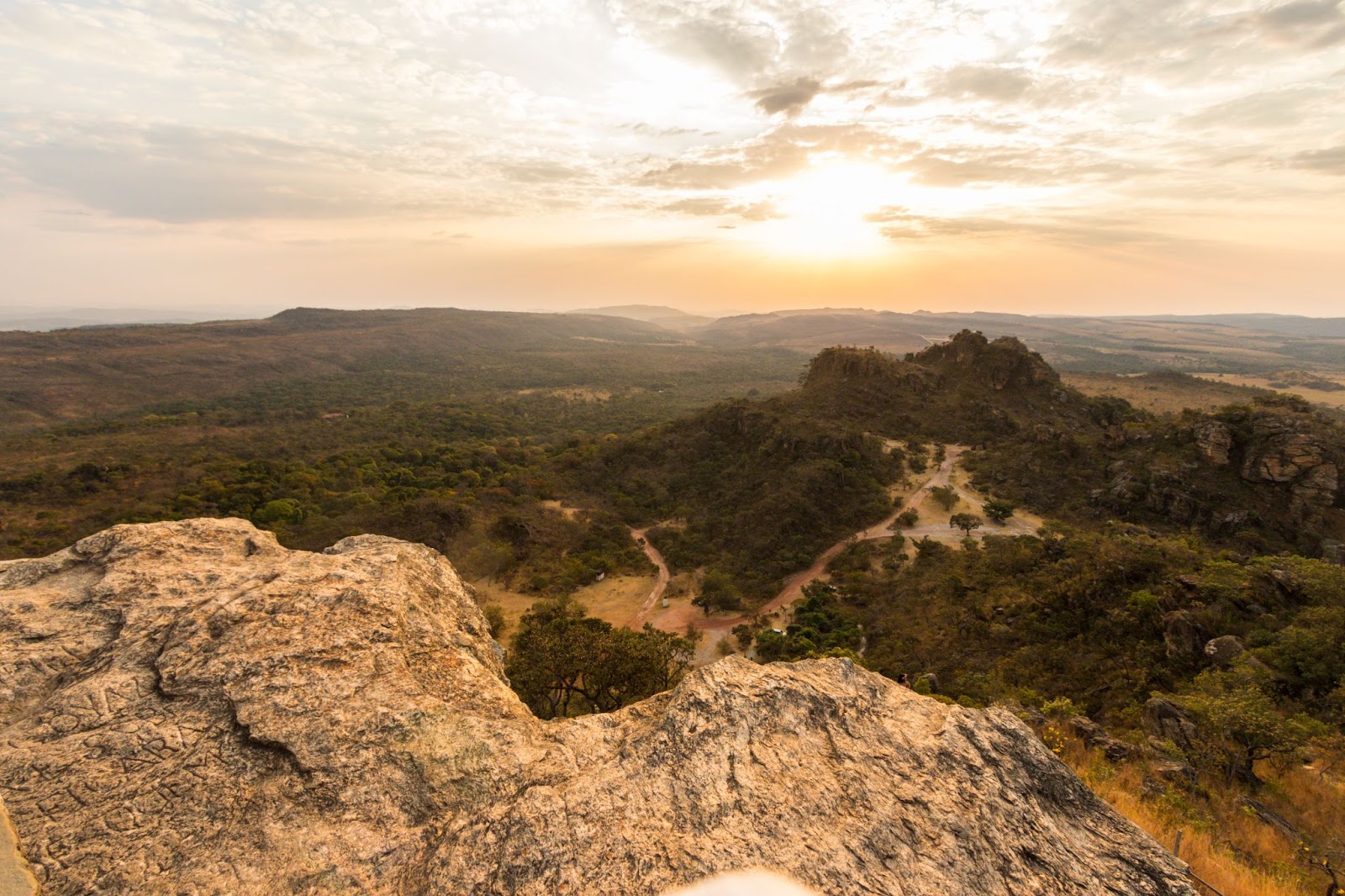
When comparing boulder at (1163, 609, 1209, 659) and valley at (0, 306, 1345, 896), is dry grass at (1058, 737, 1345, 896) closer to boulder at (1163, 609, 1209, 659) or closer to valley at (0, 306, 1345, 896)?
valley at (0, 306, 1345, 896)

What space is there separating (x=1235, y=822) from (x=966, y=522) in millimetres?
34929

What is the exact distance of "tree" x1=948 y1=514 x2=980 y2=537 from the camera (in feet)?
136

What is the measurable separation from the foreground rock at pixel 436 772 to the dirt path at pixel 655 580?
30.4m

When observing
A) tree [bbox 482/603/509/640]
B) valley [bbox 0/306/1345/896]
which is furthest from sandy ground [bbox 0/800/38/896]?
tree [bbox 482/603/509/640]

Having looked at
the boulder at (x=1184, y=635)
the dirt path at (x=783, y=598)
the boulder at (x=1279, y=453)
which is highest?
the boulder at (x=1279, y=453)

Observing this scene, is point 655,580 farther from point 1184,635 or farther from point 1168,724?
point 1168,724

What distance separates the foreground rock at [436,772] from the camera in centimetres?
531

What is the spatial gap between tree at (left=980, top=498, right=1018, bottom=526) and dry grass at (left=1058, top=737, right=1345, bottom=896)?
34612 mm

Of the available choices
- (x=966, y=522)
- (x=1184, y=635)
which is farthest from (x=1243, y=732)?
(x=966, y=522)

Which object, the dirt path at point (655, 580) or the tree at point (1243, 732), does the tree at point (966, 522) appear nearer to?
the dirt path at point (655, 580)

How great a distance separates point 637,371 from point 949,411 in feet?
454

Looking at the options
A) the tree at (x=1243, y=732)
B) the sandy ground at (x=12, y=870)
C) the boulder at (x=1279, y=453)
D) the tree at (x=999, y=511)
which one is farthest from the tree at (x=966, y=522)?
the sandy ground at (x=12, y=870)

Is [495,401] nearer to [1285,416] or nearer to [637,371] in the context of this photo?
[637,371]

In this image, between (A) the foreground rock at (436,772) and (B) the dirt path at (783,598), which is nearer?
(A) the foreground rock at (436,772)
